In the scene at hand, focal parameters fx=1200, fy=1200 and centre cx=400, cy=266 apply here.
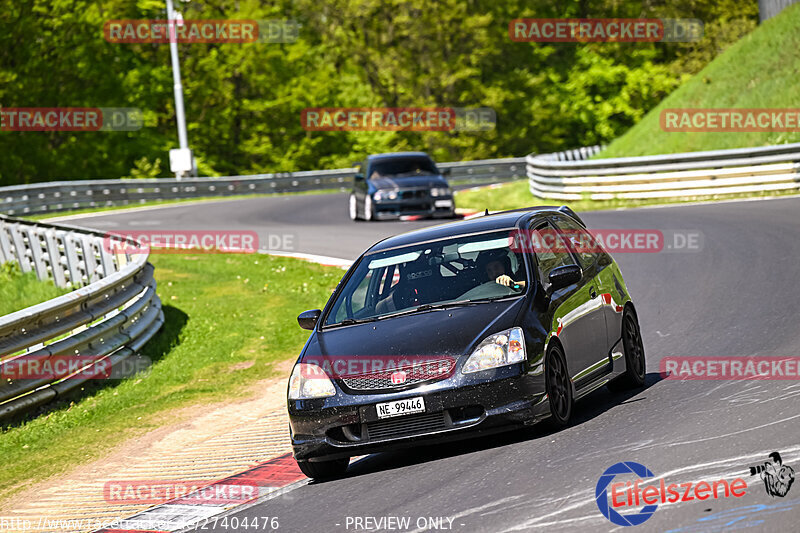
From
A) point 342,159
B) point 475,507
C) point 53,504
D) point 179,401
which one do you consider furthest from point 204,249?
point 342,159

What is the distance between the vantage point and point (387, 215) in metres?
27.2

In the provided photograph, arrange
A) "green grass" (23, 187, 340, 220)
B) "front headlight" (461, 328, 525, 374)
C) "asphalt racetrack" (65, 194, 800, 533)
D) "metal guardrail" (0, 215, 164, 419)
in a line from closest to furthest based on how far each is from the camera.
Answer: "asphalt racetrack" (65, 194, 800, 533), "front headlight" (461, 328, 525, 374), "metal guardrail" (0, 215, 164, 419), "green grass" (23, 187, 340, 220)

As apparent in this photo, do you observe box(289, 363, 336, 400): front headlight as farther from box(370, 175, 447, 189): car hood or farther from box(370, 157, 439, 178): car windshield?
box(370, 157, 439, 178): car windshield

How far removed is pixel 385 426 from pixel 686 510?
234cm

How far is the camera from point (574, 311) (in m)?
8.54

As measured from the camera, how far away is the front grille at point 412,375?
7465mm

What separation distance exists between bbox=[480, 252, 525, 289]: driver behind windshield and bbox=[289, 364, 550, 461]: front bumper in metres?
1.01

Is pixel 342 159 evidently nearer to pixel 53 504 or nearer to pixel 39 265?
pixel 39 265

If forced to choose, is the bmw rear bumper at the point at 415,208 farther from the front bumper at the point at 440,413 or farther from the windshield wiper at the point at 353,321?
the front bumper at the point at 440,413

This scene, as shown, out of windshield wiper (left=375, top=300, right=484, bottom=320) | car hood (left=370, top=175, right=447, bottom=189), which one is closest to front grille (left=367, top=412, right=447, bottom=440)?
windshield wiper (left=375, top=300, right=484, bottom=320)

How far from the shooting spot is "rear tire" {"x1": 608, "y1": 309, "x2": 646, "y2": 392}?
930cm

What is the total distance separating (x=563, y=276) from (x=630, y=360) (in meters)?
1.40

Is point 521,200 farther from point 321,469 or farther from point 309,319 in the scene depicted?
point 321,469

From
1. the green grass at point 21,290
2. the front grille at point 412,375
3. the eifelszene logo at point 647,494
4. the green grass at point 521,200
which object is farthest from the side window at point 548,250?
the green grass at point 521,200
